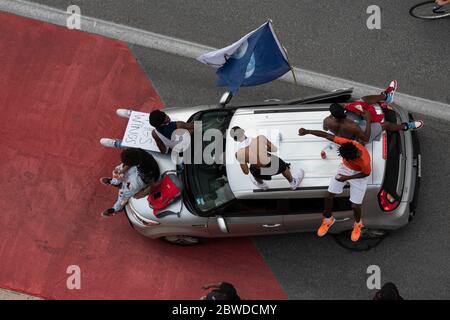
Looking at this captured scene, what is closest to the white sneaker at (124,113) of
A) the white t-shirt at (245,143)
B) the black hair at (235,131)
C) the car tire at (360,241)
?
the black hair at (235,131)

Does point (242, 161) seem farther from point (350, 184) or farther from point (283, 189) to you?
point (350, 184)

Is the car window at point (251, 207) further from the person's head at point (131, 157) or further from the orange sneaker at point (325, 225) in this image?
the person's head at point (131, 157)

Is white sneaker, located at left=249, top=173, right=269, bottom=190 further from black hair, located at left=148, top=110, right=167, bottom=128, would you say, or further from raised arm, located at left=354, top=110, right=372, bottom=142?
black hair, located at left=148, top=110, right=167, bottom=128

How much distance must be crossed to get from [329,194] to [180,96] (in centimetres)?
360

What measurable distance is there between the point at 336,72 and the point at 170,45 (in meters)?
3.08

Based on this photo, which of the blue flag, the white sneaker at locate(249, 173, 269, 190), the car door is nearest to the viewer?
the white sneaker at locate(249, 173, 269, 190)

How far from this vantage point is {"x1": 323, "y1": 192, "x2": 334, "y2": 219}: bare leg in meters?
6.68

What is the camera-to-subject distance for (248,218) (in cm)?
711

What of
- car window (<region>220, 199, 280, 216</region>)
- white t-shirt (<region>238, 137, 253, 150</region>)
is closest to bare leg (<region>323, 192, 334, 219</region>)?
car window (<region>220, 199, 280, 216</region>)

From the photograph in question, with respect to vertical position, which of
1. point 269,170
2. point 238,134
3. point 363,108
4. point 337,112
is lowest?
point 269,170

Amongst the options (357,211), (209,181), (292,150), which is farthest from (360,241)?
(209,181)

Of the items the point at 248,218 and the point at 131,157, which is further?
the point at 248,218

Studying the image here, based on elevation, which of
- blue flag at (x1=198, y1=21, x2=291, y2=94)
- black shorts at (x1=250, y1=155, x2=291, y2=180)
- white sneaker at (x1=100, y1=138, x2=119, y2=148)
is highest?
blue flag at (x1=198, y1=21, x2=291, y2=94)

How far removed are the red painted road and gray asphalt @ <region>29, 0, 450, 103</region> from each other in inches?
38.8
